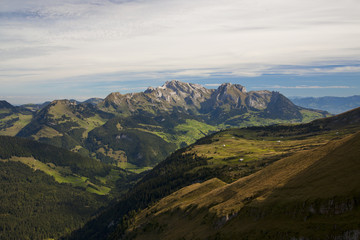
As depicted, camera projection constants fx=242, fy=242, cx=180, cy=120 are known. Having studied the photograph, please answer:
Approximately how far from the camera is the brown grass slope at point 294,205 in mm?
58944

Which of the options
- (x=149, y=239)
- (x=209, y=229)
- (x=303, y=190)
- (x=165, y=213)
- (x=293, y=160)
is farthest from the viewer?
(x=165, y=213)

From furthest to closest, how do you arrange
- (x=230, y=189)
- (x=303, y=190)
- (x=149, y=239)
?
(x=149, y=239) < (x=230, y=189) < (x=303, y=190)

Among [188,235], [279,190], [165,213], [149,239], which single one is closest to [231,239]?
[279,190]

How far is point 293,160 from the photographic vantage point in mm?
113062

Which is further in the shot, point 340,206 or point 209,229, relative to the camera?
point 209,229

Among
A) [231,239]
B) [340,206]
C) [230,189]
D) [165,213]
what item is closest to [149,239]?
[165,213]

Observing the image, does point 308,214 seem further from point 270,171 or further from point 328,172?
point 270,171

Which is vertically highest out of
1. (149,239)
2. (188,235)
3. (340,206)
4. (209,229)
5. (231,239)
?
(340,206)

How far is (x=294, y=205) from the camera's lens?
70125 mm

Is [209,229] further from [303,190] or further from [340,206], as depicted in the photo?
[340,206]

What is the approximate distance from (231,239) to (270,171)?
4880 cm

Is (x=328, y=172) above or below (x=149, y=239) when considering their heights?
above

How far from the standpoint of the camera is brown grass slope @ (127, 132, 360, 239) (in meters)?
58.9

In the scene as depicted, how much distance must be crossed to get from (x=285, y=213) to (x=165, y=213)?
325 ft
